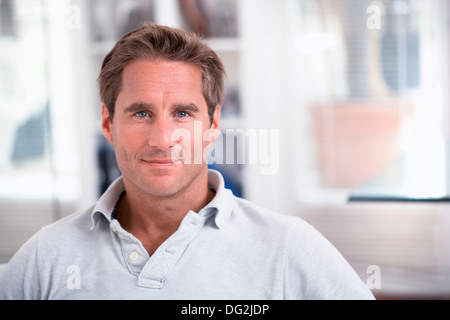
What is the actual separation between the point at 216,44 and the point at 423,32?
0.96m

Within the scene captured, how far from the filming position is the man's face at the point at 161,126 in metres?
0.90

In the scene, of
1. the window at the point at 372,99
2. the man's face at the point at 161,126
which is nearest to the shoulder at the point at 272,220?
the man's face at the point at 161,126

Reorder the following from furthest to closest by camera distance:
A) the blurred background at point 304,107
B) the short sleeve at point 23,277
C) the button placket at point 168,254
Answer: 1. the blurred background at point 304,107
2. the short sleeve at point 23,277
3. the button placket at point 168,254

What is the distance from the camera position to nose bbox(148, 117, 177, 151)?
0.90 meters

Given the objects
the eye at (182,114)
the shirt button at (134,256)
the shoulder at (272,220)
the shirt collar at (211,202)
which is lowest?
the shirt button at (134,256)

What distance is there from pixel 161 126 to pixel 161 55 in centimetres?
14

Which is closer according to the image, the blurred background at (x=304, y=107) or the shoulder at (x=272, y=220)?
the shoulder at (x=272, y=220)

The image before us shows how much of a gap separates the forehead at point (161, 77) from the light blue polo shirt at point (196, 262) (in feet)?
0.72

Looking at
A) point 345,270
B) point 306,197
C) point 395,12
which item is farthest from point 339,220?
point 345,270

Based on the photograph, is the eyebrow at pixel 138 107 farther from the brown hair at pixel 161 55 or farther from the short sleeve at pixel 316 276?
the short sleeve at pixel 316 276

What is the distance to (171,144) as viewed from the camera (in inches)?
35.4

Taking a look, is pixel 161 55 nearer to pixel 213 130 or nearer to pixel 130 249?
pixel 213 130
